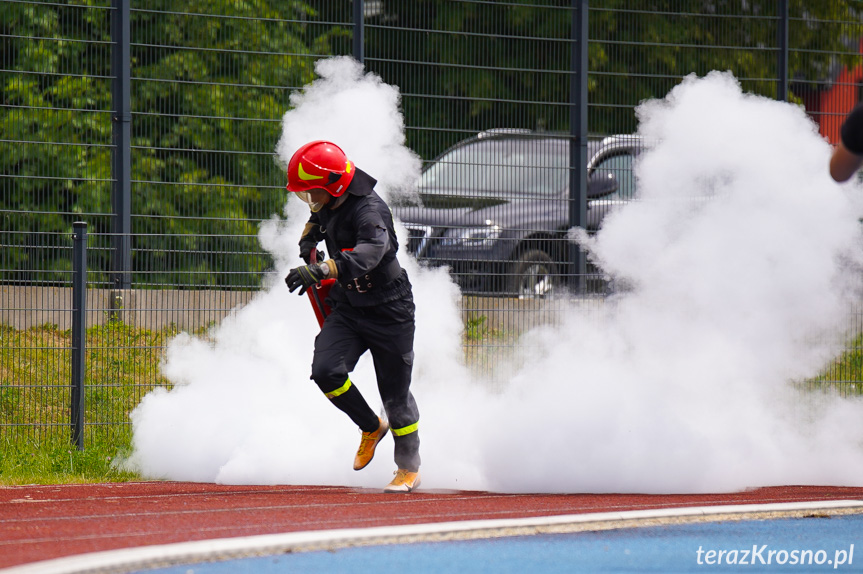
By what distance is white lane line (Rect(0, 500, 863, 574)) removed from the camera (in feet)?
15.1

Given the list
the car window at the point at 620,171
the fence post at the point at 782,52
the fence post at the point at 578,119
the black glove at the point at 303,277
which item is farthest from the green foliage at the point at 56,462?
the fence post at the point at 782,52

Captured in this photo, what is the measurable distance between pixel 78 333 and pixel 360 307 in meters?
2.87

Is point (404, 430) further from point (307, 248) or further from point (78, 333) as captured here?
point (78, 333)

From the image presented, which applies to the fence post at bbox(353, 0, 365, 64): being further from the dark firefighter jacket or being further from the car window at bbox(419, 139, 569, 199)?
the dark firefighter jacket

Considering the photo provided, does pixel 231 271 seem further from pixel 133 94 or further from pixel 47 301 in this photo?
pixel 133 94

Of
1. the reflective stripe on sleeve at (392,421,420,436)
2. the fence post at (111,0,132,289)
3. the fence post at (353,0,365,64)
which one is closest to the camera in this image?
the reflective stripe on sleeve at (392,421,420,436)

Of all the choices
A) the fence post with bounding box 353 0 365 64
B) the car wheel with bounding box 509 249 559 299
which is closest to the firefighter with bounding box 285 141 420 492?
the car wheel with bounding box 509 249 559 299

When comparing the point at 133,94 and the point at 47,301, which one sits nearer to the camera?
the point at 47,301

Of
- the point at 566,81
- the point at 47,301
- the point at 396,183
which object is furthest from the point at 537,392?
the point at 566,81

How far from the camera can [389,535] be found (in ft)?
17.1

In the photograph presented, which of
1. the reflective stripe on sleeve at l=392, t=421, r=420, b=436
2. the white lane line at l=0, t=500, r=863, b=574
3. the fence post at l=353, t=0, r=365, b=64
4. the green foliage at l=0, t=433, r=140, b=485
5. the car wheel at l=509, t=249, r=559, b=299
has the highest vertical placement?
the fence post at l=353, t=0, r=365, b=64

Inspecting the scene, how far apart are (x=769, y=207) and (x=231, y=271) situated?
13.1ft

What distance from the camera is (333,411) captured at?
28.5ft

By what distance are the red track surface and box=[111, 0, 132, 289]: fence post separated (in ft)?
11.1
